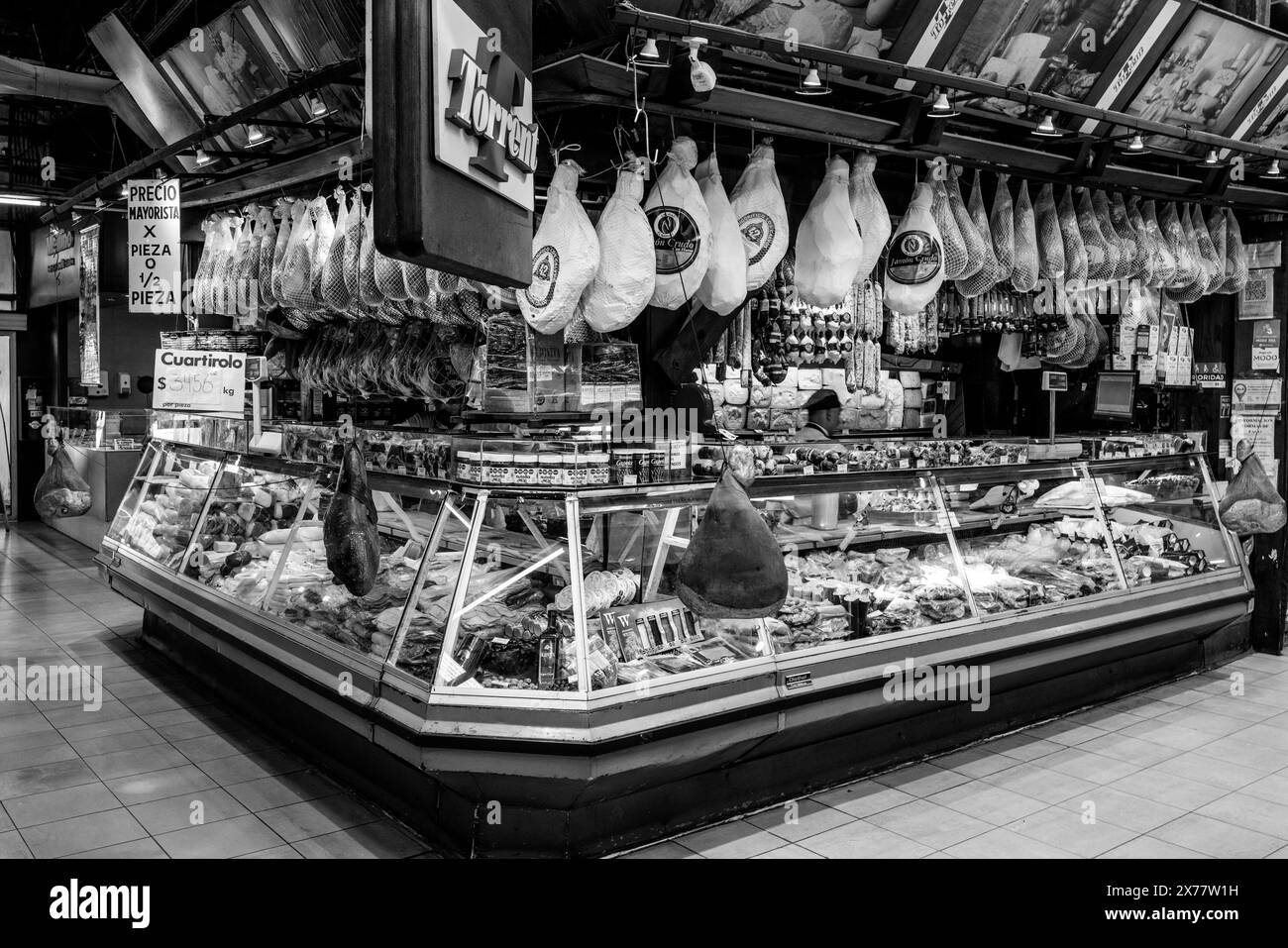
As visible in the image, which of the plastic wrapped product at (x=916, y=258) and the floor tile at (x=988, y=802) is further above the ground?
the plastic wrapped product at (x=916, y=258)

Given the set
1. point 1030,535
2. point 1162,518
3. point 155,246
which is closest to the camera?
point 1030,535

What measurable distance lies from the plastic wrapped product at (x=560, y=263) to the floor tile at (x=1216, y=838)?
10.1 ft

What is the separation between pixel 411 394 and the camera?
6113 mm

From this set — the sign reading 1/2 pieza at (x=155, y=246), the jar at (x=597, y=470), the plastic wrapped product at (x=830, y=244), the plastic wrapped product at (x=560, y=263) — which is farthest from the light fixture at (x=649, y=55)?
the sign reading 1/2 pieza at (x=155, y=246)

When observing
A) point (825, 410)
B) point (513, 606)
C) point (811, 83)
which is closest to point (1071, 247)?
point (811, 83)

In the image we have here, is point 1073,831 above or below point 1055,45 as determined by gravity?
below

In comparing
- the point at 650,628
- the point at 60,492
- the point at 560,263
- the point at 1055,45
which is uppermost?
the point at 1055,45

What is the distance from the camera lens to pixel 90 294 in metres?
9.75

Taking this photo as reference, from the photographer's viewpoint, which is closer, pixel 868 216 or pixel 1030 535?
pixel 868 216

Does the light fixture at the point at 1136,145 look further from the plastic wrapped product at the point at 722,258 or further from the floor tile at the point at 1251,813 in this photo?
the floor tile at the point at 1251,813

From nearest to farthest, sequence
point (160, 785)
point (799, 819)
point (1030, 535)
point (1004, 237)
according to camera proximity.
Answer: point (799, 819) → point (160, 785) → point (1004, 237) → point (1030, 535)

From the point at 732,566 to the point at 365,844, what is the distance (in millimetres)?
1914

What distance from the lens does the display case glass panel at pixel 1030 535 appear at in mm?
4938

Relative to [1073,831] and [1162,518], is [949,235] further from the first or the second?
[1162,518]
